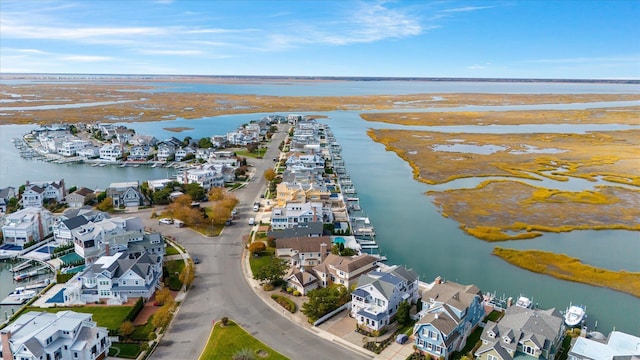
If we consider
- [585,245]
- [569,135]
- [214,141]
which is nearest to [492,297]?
[585,245]

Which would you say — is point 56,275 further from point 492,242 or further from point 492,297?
point 492,242

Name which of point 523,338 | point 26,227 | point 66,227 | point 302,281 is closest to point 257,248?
point 302,281

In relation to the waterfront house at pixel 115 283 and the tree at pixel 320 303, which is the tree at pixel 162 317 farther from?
the tree at pixel 320 303

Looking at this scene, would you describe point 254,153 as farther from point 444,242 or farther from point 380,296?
point 380,296

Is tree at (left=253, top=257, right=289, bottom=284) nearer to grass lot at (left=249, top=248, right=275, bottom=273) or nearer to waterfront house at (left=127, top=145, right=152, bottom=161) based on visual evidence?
grass lot at (left=249, top=248, right=275, bottom=273)

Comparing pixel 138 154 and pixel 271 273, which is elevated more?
pixel 138 154

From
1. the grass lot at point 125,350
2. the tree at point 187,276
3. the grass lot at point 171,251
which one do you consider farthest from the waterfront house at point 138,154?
the grass lot at point 125,350
